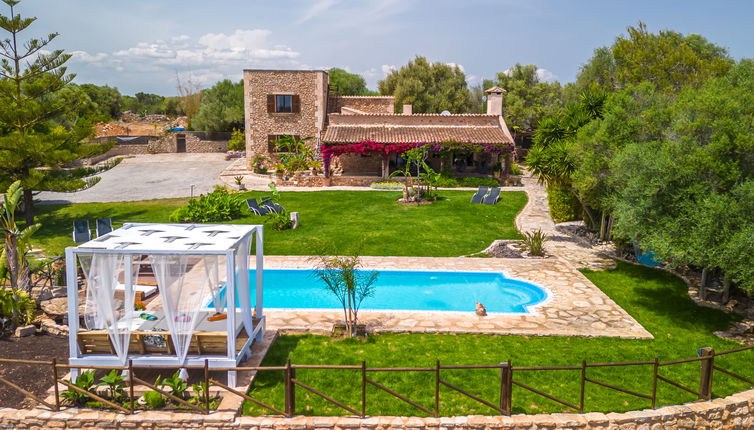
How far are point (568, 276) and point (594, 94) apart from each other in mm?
6464

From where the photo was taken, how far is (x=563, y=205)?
790 inches

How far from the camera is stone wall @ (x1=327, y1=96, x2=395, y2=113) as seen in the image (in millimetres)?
36406

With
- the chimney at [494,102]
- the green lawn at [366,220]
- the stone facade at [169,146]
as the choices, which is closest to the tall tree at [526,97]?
the chimney at [494,102]

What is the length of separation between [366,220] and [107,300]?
13131 mm

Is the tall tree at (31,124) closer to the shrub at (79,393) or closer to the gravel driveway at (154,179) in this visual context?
the gravel driveway at (154,179)

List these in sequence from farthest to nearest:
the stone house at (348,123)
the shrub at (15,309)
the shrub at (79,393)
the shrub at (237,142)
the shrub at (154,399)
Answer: the shrub at (237,142) < the stone house at (348,123) < the shrub at (15,309) < the shrub at (79,393) < the shrub at (154,399)

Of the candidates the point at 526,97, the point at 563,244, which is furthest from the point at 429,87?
the point at 563,244

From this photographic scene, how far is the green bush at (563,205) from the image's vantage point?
1988cm

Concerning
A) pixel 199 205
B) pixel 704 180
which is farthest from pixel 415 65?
pixel 704 180

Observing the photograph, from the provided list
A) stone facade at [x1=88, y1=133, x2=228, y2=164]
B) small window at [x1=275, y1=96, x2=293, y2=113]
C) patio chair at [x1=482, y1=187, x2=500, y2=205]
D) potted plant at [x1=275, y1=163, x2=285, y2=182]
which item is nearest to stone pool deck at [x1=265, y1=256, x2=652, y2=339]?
patio chair at [x1=482, y1=187, x2=500, y2=205]

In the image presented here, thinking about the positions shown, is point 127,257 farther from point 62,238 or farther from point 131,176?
point 131,176

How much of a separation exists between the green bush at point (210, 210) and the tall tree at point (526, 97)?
28.4m

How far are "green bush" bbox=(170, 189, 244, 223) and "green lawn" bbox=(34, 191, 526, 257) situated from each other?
732 millimetres

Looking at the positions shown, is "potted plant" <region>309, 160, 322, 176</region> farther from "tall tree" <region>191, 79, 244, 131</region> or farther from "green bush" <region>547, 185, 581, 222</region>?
"tall tree" <region>191, 79, 244, 131</region>
